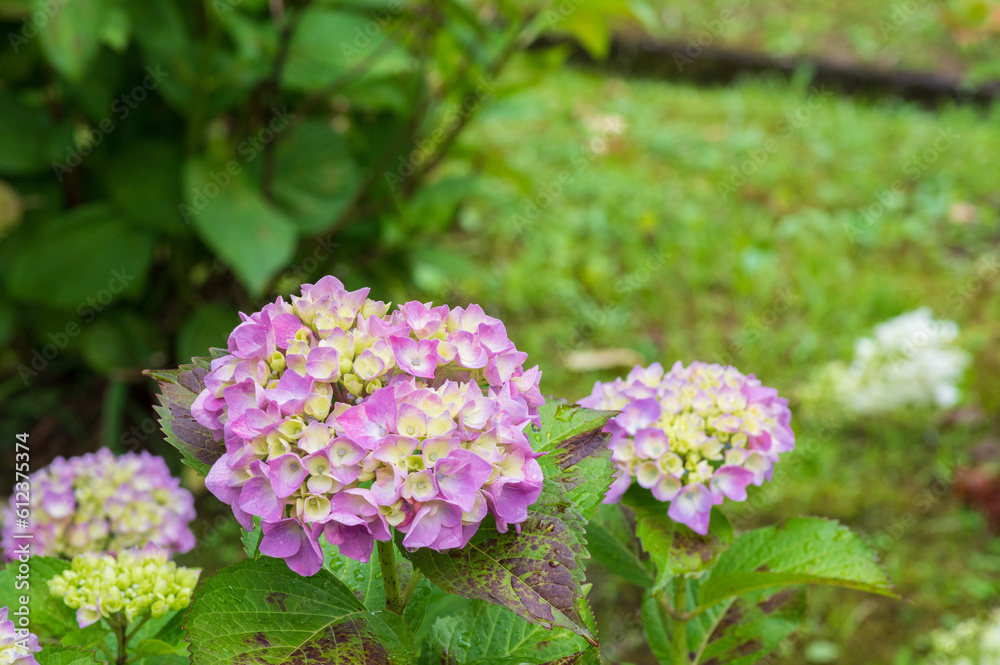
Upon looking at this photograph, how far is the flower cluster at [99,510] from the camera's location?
1.19 metres

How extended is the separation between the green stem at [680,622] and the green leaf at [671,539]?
8 cm

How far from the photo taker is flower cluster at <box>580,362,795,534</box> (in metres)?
1.02

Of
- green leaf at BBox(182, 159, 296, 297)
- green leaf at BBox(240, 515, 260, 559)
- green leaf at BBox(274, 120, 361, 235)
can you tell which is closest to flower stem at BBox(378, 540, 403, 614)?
green leaf at BBox(240, 515, 260, 559)

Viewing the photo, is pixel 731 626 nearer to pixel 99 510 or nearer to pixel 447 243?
pixel 99 510

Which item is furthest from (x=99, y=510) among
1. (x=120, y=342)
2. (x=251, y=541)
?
(x=120, y=342)

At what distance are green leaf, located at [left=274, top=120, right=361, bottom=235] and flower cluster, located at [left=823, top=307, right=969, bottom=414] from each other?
1662mm

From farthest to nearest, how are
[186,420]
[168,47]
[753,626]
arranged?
[168,47] < [753,626] < [186,420]

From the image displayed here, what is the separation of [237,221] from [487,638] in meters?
1.59

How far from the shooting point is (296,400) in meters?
0.75

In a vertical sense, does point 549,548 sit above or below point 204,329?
above

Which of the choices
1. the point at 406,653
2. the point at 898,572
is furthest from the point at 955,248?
the point at 406,653

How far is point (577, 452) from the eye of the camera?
0.87m

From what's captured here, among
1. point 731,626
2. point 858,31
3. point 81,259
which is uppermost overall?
point 731,626

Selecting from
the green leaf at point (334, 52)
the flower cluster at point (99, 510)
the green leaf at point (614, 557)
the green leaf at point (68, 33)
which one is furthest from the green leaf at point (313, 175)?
the green leaf at point (614, 557)
